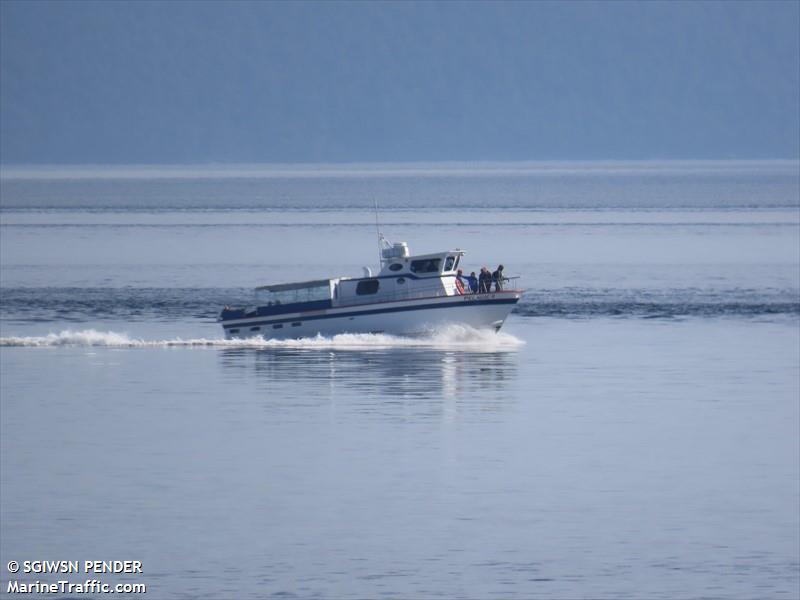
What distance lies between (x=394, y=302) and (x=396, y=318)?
688mm

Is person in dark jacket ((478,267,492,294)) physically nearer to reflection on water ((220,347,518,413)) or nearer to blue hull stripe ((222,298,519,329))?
blue hull stripe ((222,298,519,329))

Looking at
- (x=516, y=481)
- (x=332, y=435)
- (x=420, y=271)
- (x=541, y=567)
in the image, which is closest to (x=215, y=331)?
(x=420, y=271)

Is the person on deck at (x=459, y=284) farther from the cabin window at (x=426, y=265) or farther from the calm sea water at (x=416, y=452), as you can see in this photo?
the calm sea water at (x=416, y=452)

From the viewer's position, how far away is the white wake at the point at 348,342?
72688mm

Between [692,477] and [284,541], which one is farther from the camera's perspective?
[692,477]

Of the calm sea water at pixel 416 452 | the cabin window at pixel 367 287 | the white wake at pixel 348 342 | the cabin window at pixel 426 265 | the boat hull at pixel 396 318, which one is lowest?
the calm sea water at pixel 416 452

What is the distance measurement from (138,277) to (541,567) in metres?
77.9

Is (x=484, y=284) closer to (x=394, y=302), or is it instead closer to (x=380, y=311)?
(x=394, y=302)

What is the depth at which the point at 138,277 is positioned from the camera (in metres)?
113

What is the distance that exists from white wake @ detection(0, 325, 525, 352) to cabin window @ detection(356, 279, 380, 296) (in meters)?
1.74

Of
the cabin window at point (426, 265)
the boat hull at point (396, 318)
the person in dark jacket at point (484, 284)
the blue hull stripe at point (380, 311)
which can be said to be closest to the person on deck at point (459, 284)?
the person in dark jacket at point (484, 284)

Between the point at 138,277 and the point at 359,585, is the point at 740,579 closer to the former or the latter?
the point at 359,585

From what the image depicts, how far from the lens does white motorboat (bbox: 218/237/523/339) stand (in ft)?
239

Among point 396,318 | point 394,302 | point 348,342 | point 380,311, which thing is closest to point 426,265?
point 394,302
